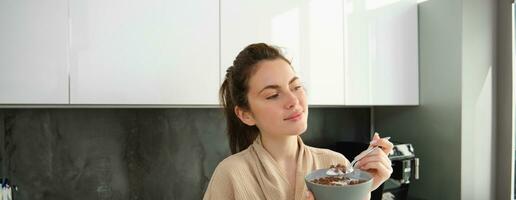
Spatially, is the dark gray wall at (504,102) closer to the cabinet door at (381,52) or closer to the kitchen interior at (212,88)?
the kitchen interior at (212,88)

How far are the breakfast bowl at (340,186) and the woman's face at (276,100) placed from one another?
134 millimetres

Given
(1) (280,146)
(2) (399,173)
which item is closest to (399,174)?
(2) (399,173)

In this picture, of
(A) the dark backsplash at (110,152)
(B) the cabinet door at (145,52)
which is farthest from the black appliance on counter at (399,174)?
(B) the cabinet door at (145,52)

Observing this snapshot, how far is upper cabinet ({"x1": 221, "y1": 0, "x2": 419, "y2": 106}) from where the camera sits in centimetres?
133

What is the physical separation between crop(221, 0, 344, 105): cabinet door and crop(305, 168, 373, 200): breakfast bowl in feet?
2.13

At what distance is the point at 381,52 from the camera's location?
5.49 feet

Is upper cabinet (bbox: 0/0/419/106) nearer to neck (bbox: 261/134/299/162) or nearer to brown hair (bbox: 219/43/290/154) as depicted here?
brown hair (bbox: 219/43/290/154)

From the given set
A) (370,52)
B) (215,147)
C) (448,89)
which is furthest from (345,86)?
(215,147)

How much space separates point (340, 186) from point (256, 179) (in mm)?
271

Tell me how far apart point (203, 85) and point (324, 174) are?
1.98ft

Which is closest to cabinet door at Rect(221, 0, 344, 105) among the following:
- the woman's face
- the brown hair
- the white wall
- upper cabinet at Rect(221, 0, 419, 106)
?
upper cabinet at Rect(221, 0, 419, 106)

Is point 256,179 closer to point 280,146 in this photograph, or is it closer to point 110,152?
point 280,146

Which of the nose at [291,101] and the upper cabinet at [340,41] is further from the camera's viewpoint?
the upper cabinet at [340,41]

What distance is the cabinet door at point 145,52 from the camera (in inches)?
41.6
